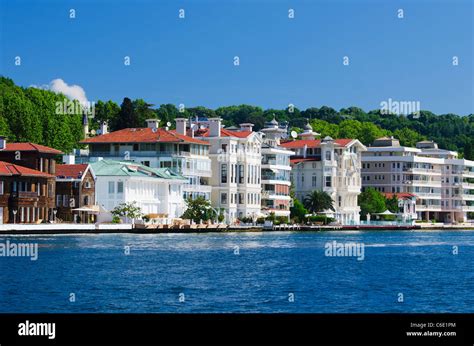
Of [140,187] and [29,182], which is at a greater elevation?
[140,187]

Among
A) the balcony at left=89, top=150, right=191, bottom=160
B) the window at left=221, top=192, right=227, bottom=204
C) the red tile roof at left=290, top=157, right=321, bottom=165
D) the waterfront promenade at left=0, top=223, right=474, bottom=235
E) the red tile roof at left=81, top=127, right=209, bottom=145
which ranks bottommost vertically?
the waterfront promenade at left=0, top=223, right=474, bottom=235

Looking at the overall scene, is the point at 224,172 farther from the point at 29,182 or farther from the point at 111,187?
the point at 29,182

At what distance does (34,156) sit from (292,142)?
62.1 m

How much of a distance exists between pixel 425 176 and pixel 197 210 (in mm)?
73472

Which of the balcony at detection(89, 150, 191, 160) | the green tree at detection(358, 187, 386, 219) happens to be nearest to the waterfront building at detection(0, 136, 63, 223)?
the balcony at detection(89, 150, 191, 160)

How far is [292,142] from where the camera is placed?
150000 millimetres

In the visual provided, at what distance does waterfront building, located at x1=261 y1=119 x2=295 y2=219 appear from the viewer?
5217 inches

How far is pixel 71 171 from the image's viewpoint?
99375 millimetres

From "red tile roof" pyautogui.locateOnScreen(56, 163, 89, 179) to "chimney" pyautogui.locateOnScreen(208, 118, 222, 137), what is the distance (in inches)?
1013

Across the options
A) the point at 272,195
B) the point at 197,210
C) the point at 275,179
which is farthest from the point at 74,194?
the point at 275,179

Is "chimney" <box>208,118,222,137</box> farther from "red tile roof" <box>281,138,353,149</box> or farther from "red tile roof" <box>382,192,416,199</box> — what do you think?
"red tile roof" <box>382,192,416,199</box>

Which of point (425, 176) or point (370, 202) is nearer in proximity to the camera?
point (370, 202)
